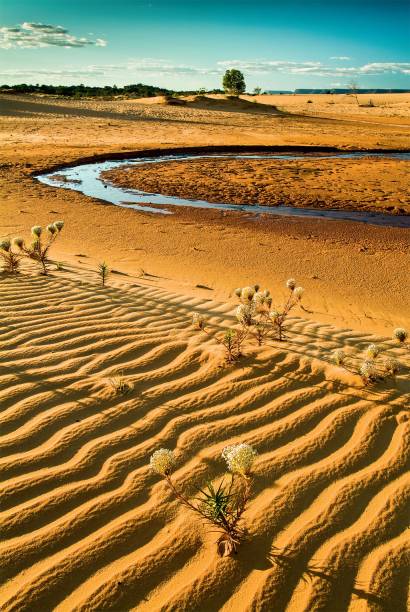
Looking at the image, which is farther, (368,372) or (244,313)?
(244,313)

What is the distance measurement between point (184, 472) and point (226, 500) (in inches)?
20.7

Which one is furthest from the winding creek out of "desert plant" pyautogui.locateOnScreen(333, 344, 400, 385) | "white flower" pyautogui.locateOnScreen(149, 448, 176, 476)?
"white flower" pyautogui.locateOnScreen(149, 448, 176, 476)

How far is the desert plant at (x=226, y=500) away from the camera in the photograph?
76.3 inches

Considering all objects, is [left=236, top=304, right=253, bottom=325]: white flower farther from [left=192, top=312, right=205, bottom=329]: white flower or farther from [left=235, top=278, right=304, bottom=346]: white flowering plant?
[left=192, top=312, right=205, bottom=329]: white flower

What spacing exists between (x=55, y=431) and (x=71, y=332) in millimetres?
1448

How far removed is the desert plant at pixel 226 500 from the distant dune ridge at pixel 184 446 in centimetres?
6

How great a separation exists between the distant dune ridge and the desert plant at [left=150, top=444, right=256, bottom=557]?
6 cm

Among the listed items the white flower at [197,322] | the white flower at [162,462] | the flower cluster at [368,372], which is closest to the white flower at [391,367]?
the flower cluster at [368,372]

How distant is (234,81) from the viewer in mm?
72125

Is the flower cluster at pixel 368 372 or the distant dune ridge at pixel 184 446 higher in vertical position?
the flower cluster at pixel 368 372

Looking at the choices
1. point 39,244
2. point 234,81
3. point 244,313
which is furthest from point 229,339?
point 234,81

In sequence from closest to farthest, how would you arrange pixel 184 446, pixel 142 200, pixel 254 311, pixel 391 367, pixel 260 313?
1. pixel 184 446
2. pixel 391 367
3. pixel 254 311
4. pixel 260 313
5. pixel 142 200

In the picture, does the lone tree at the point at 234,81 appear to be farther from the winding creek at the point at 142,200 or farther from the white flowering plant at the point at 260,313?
the white flowering plant at the point at 260,313

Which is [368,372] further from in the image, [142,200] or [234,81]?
[234,81]
